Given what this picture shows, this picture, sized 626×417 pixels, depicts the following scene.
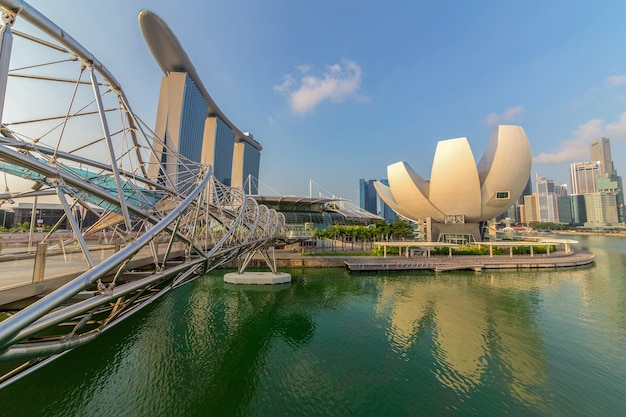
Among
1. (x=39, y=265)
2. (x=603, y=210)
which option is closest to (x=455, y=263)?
(x=39, y=265)

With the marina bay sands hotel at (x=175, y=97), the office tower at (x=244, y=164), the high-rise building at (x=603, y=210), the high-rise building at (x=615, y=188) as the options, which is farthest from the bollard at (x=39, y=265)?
the high-rise building at (x=615, y=188)

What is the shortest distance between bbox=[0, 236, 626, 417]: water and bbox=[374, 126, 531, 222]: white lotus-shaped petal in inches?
998

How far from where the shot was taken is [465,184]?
43625 mm

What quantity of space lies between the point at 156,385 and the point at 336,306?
12.1 m

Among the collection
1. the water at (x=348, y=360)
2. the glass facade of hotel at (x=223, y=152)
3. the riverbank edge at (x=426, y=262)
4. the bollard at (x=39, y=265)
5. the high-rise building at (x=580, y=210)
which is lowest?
the water at (x=348, y=360)

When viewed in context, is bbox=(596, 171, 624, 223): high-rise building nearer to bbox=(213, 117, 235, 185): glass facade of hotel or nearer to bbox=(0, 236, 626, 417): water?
bbox=(0, 236, 626, 417): water

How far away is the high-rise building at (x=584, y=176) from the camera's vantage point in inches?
7082

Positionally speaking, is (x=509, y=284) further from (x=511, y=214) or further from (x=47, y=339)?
(x=511, y=214)

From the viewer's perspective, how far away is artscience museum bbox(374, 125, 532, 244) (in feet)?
140

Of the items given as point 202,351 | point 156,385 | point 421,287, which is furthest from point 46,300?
point 421,287

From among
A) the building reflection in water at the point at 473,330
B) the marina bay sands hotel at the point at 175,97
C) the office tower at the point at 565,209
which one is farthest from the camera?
the office tower at the point at 565,209

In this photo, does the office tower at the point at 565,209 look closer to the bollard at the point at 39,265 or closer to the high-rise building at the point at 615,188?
the high-rise building at the point at 615,188

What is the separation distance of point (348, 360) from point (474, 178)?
41.4 m

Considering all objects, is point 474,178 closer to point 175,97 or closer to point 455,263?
point 455,263
